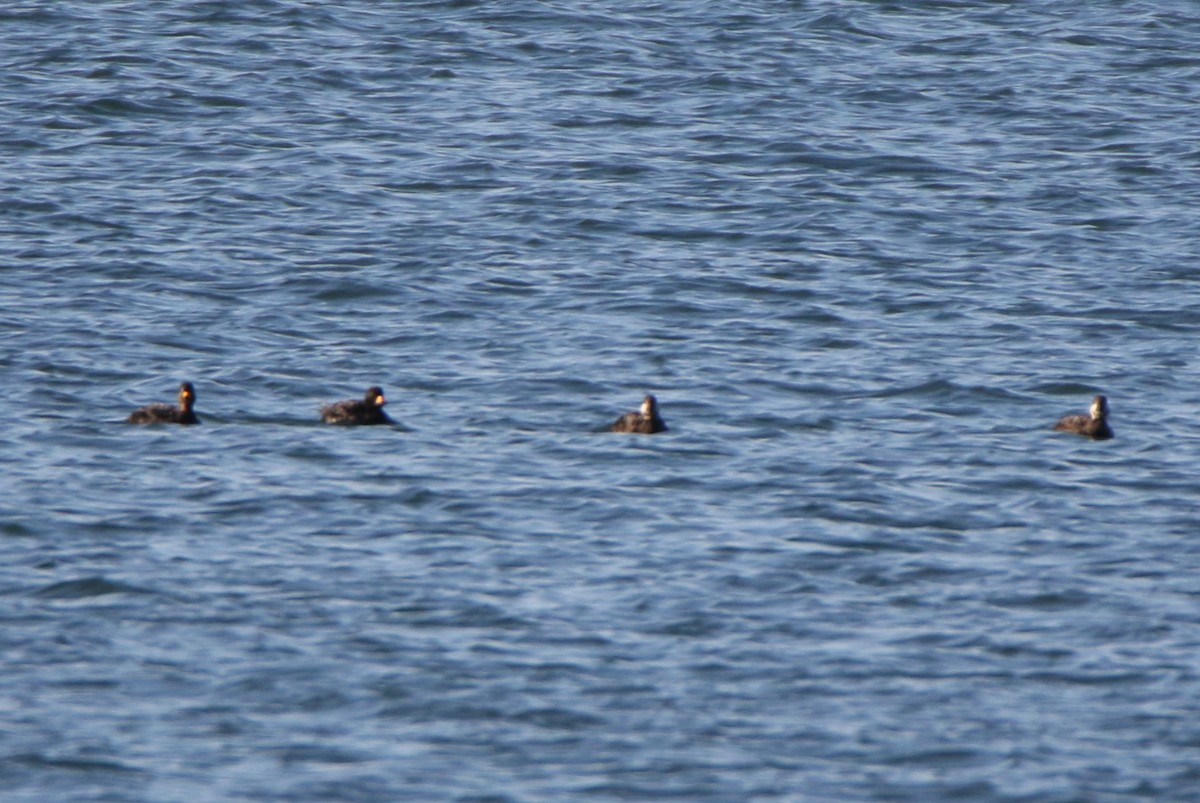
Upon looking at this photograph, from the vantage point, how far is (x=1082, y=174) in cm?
3200

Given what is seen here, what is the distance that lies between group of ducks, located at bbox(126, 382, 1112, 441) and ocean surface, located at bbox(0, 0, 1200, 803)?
0.15 m

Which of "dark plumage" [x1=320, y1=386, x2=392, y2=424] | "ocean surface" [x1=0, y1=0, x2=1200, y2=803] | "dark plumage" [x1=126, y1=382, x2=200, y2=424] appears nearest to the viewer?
"ocean surface" [x1=0, y1=0, x2=1200, y2=803]

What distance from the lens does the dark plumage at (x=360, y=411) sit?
20.7 m

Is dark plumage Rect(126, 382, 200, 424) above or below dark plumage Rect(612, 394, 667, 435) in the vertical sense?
above

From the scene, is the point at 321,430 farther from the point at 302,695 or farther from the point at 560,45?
the point at 560,45

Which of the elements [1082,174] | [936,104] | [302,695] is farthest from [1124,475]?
[936,104]

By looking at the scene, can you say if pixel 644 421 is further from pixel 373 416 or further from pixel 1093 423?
pixel 1093 423

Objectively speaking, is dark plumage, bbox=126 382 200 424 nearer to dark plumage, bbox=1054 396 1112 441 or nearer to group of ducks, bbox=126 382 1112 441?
group of ducks, bbox=126 382 1112 441

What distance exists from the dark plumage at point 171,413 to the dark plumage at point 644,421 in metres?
4.10

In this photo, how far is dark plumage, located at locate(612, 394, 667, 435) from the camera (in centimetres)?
2078

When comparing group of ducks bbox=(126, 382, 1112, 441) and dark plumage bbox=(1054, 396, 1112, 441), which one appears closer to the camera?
group of ducks bbox=(126, 382, 1112, 441)

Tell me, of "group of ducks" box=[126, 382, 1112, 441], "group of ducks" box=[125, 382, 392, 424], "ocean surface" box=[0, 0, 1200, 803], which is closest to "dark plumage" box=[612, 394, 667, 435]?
"group of ducks" box=[126, 382, 1112, 441]

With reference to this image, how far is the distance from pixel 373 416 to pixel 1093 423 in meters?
6.98

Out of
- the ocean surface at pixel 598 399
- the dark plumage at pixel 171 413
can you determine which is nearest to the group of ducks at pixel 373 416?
the dark plumage at pixel 171 413
